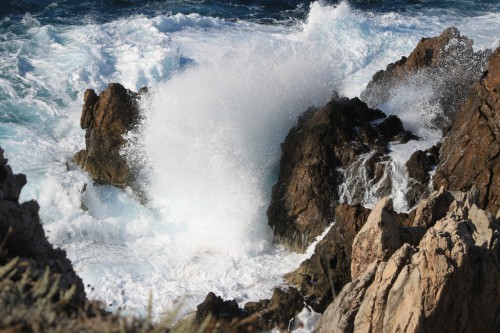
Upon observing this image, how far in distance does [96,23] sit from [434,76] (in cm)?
1655

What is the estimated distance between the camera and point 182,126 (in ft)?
61.7

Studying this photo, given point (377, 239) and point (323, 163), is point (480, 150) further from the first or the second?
point (377, 239)

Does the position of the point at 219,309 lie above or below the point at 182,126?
below

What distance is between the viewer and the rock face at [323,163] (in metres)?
15.9

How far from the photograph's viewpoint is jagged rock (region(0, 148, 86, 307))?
6426 millimetres

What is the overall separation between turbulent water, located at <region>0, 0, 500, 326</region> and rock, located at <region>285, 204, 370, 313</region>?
38.7 inches

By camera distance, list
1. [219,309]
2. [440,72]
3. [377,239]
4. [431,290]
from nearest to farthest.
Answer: [431,290], [377,239], [219,309], [440,72]

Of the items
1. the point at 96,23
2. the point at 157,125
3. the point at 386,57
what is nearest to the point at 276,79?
the point at 157,125

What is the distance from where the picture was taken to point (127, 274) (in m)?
15.0

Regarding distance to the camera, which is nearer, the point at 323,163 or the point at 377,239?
the point at 377,239

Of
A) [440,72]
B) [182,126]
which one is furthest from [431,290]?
[440,72]

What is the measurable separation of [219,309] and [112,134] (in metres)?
7.52

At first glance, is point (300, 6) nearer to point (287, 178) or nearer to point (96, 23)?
point (96, 23)

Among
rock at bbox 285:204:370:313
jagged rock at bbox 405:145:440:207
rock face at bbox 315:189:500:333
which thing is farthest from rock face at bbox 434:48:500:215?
rock face at bbox 315:189:500:333
